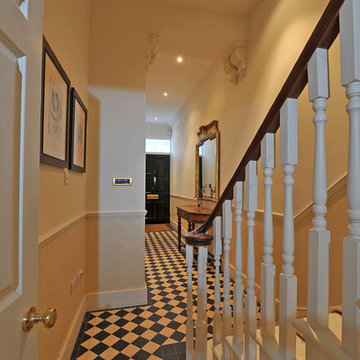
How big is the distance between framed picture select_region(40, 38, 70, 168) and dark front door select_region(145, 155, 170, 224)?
562 centimetres

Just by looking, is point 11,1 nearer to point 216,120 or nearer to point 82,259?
point 82,259

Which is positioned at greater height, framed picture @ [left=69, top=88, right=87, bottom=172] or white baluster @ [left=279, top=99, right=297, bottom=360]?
framed picture @ [left=69, top=88, right=87, bottom=172]

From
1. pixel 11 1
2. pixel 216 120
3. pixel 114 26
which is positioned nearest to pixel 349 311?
pixel 11 1

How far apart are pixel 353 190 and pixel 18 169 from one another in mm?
797

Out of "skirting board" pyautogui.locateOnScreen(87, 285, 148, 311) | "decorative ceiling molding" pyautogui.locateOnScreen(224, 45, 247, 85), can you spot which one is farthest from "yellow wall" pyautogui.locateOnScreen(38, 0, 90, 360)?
"decorative ceiling molding" pyautogui.locateOnScreen(224, 45, 247, 85)

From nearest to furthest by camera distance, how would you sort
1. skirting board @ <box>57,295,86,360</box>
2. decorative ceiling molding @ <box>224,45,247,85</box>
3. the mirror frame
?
skirting board @ <box>57,295,86,360</box>
decorative ceiling molding @ <box>224,45,247,85</box>
the mirror frame

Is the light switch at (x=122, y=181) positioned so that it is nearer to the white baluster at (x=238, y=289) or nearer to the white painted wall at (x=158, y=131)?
the white baluster at (x=238, y=289)

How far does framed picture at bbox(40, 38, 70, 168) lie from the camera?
3.86ft

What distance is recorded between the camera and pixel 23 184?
59 cm

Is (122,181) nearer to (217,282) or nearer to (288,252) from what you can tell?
(217,282)

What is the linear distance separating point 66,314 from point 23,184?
57.5 inches

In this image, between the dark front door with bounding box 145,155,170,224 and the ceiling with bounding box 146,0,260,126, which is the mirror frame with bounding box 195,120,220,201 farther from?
the dark front door with bounding box 145,155,170,224

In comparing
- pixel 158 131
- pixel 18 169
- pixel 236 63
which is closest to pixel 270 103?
pixel 236 63

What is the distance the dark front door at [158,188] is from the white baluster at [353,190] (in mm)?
6760
